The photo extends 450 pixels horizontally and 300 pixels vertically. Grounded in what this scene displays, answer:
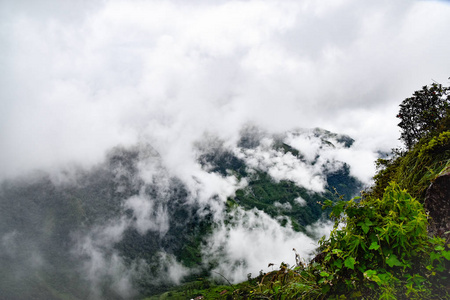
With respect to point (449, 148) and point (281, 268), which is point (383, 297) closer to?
point (281, 268)

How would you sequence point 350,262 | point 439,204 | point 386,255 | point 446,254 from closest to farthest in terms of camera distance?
point 446,254 < point 350,262 < point 386,255 < point 439,204

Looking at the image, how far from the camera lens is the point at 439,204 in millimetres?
4895

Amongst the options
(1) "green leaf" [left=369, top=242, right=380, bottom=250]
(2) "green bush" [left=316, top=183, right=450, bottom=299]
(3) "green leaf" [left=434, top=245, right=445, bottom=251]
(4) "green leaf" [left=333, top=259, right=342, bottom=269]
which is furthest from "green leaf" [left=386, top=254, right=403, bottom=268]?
(4) "green leaf" [left=333, top=259, right=342, bottom=269]

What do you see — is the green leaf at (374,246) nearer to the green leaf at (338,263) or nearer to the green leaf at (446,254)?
the green leaf at (338,263)

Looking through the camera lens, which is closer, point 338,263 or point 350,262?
point 350,262

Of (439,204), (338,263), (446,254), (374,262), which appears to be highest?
(439,204)

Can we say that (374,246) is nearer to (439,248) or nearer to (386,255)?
(386,255)

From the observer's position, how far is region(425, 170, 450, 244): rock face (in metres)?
4.59

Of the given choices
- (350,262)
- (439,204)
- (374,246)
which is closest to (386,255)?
(374,246)

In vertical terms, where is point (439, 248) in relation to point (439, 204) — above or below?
below

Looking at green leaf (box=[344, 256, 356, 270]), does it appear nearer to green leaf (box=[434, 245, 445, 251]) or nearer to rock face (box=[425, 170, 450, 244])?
green leaf (box=[434, 245, 445, 251])

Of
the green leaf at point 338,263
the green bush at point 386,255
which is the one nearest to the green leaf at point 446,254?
the green bush at point 386,255

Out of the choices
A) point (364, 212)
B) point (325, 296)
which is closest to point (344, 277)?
point (325, 296)

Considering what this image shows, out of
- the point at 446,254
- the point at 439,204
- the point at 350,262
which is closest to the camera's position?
the point at 446,254
